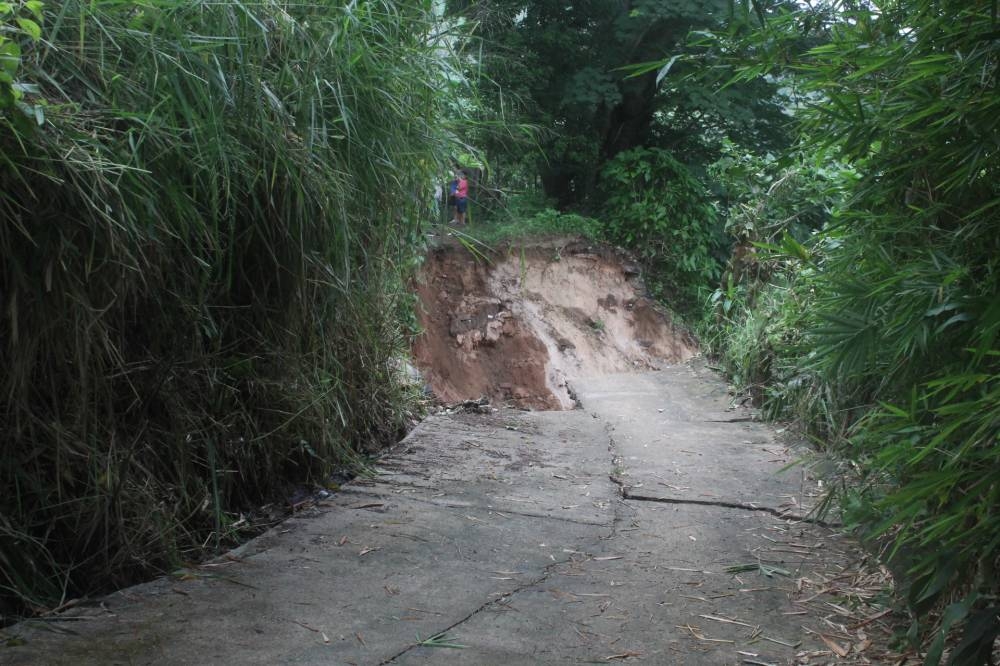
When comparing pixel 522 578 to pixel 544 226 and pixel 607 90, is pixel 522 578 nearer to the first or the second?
pixel 544 226

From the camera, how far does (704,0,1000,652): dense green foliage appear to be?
196 centimetres

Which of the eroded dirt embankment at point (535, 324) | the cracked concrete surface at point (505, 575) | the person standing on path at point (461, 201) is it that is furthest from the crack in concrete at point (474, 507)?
the person standing on path at point (461, 201)

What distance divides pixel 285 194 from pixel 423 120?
984 millimetres

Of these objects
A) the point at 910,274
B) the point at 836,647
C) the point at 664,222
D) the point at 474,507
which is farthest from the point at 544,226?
the point at 910,274

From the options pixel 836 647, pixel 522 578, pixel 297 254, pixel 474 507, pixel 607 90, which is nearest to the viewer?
pixel 836 647

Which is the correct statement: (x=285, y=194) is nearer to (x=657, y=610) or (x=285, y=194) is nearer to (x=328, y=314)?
(x=328, y=314)

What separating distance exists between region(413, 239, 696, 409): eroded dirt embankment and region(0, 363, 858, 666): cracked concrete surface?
362 centimetres

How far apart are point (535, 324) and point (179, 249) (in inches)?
290

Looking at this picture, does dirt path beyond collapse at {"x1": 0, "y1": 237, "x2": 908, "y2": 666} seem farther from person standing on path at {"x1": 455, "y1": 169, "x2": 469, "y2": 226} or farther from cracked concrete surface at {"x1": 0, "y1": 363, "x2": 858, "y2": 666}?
person standing on path at {"x1": 455, "y1": 169, "x2": 469, "y2": 226}

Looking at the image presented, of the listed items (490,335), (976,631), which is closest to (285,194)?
(976,631)

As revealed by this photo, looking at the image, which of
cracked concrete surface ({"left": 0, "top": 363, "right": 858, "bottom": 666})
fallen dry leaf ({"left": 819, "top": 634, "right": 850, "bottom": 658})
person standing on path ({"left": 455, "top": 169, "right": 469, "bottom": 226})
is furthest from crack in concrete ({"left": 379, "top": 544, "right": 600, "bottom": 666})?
person standing on path ({"left": 455, "top": 169, "right": 469, "bottom": 226})

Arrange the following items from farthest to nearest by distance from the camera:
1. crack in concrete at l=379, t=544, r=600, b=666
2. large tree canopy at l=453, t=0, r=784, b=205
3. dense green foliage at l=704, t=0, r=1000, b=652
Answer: large tree canopy at l=453, t=0, r=784, b=205 → crack in concrete at l=379, t=544, r=600, b=666 → dense green foliage at l=704, t=0, r=1000, b=652

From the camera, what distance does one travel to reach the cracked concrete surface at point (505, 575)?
8.00 feet

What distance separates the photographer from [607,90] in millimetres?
10922
